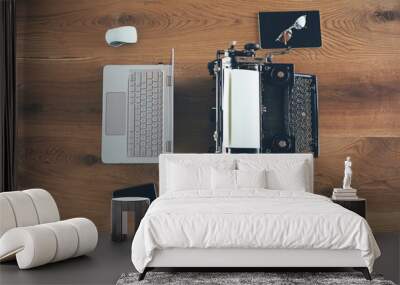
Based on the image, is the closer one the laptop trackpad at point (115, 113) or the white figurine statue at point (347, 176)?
the white figurine statue at point (347, 176)

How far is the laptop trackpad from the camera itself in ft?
21.3

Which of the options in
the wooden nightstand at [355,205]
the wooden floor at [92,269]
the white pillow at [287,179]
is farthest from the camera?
the wooden nightstand at [355,205]

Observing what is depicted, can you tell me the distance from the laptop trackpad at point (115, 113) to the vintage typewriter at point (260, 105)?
3.11 feet

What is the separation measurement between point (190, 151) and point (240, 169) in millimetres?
719

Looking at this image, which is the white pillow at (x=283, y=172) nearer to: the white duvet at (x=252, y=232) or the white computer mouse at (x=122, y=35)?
the white duvet at (x=252, y=232)

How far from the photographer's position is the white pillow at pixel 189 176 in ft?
18.9

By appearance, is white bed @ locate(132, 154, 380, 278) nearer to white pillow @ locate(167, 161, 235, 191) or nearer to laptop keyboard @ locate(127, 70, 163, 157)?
white pillow @ locate(167, 161, 235, 191)

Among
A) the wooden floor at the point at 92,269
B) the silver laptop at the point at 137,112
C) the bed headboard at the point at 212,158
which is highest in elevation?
the silver laptop at the point at 137,112

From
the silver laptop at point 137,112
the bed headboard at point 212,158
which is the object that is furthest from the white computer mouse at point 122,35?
the bed headboard at point 212,158

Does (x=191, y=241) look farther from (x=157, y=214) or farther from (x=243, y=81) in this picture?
(x=243, y=81)

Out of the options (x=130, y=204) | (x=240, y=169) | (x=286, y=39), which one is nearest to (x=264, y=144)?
(x=240, y=169)

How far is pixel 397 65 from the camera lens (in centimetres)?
647

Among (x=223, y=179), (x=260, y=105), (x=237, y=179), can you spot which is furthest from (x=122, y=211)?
(x=260, y=105)

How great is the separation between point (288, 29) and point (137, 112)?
177cm
